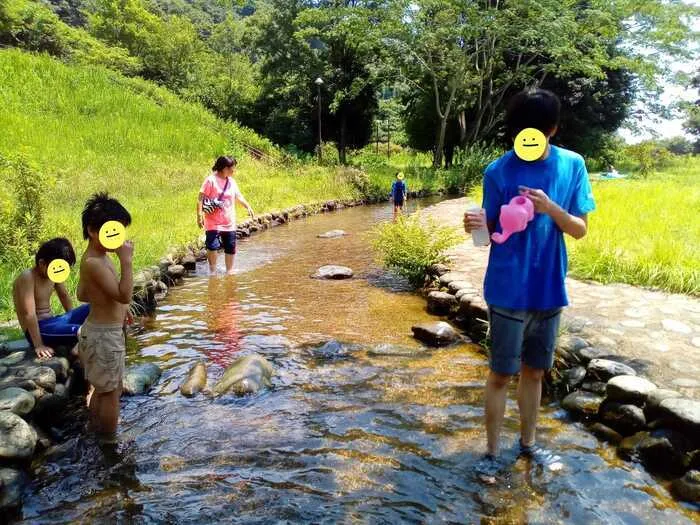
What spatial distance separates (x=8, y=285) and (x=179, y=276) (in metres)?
2.60

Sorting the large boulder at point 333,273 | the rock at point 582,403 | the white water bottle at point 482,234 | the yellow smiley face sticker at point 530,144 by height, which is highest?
the yellow smiley face sticker at point 530,144

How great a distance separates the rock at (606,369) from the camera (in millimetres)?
3889

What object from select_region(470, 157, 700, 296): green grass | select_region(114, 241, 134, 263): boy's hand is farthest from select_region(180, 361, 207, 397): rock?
select_region(470, 157, 700, 296): green grass

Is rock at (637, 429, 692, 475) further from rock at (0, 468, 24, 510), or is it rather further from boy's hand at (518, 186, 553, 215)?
rock at (0, 468, 24, 510)

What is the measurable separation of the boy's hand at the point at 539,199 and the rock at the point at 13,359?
369cm

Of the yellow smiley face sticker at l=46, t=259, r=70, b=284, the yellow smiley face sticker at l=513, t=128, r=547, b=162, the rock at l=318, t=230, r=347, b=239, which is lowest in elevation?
the rock at l=318, t=230, r=347, b=239

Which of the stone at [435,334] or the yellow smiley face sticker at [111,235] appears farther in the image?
the stone at [435,334]

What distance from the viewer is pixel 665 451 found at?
3.18 metres

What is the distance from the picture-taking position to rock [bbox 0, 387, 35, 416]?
332cm

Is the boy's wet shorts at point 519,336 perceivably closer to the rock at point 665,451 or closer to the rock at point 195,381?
the rock at point 665,451

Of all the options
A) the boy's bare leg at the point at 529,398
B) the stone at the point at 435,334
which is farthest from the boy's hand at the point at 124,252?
the stone at the point at 435,334

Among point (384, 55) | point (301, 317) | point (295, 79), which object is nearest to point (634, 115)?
point (384, 55)

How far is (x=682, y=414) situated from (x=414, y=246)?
4.47 meters

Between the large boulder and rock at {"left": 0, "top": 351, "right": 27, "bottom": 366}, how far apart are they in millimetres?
4432
